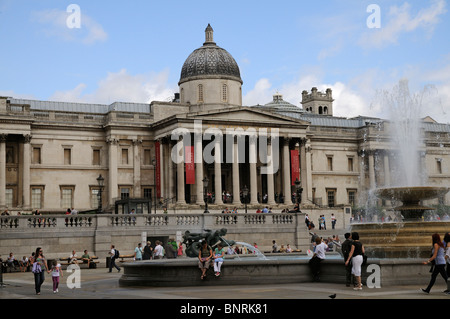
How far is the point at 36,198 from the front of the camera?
65.4m

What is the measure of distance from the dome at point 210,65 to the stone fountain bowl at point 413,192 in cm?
4837

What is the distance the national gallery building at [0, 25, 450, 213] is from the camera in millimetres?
63406

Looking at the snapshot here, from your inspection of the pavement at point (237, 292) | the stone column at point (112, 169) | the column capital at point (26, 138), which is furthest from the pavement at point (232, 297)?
the stone column at point (112, 169)

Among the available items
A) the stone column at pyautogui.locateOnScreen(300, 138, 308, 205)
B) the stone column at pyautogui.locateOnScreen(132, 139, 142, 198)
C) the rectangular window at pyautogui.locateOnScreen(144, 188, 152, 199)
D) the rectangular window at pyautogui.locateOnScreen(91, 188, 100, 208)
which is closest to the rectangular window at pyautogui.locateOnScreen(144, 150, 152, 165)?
the stone column at pyautogui.locateOnScreen(132, 139, 142, 198)

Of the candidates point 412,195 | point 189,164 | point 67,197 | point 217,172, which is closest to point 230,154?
point 217,172

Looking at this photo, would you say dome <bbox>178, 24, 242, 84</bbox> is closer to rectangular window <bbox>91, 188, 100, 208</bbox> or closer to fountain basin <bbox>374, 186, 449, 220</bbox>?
rectangular window <bbox>91, 188, 100, 208</bbox>

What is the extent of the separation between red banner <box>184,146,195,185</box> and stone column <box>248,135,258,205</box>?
19.5ft

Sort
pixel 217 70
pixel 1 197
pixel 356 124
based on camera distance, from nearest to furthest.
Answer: pixel 1 197, pixel 217 70, pixel 356 124

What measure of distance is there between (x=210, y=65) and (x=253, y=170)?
12815 mm

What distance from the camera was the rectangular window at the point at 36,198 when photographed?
65188mm

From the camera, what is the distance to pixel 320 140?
78.3 meters

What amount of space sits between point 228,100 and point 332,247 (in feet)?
109
